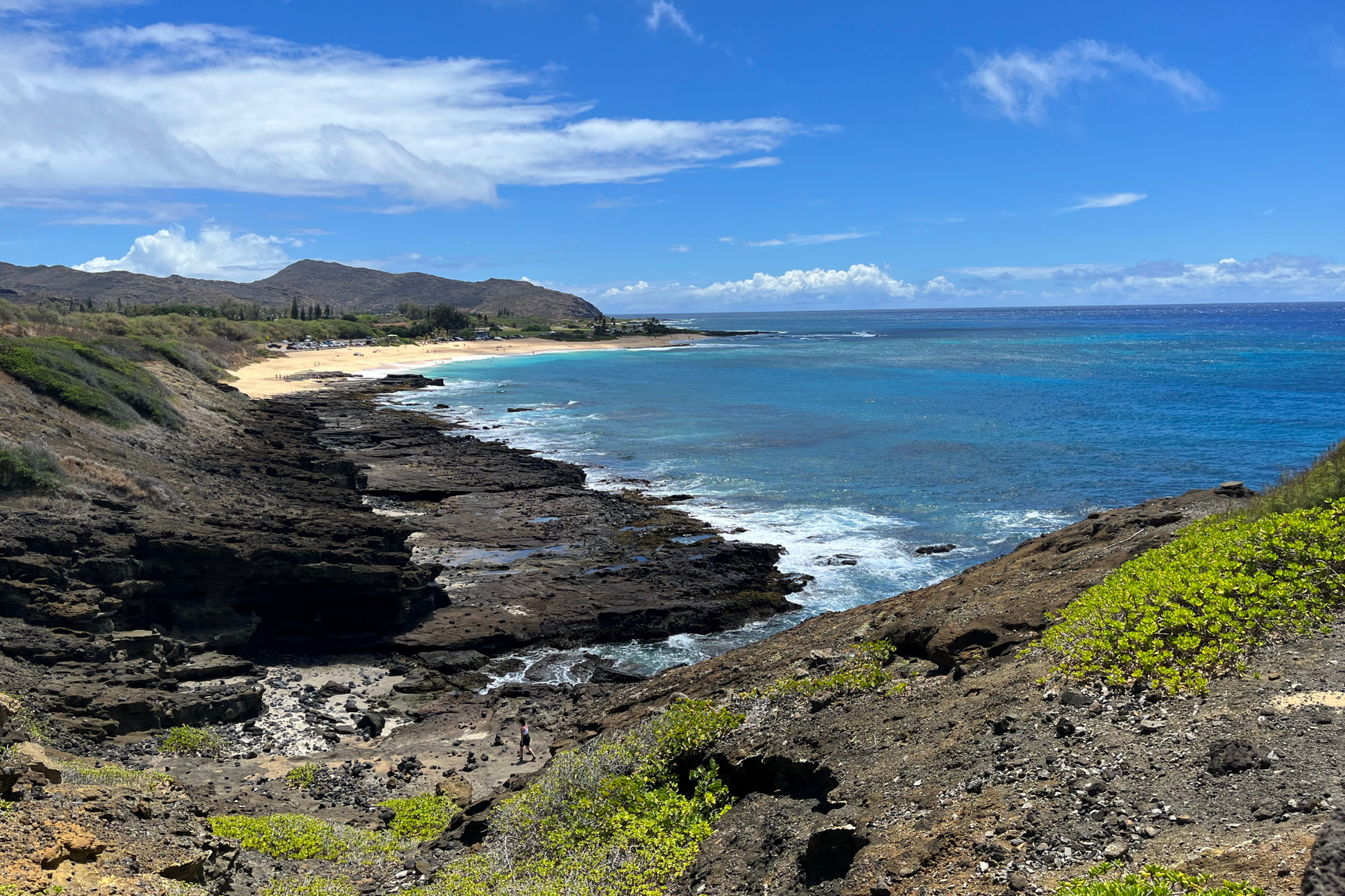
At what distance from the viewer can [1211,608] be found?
9008mm

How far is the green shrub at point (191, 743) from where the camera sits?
47.5ft

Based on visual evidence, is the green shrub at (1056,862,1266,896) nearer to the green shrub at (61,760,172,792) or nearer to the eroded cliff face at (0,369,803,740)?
the green shrub at (61,760,172,792)

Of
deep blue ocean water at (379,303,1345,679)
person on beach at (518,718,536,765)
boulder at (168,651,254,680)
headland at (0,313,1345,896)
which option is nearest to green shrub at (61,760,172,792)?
headland at (0,313,1345,896)

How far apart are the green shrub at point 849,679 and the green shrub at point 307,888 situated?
225 inches

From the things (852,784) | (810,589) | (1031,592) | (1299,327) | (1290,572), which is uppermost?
(1299,327)

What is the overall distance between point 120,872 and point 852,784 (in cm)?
749

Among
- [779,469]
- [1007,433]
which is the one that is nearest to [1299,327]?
[1007,433]

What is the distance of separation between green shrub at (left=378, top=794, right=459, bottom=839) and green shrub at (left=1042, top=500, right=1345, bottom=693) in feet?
28.6

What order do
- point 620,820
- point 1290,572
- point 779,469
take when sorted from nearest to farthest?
point 1290,572 → point 620,820 → point 779,469

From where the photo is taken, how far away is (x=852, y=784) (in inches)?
355

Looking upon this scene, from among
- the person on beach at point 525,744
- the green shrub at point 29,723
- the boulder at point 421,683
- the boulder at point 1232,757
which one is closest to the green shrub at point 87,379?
the boulder at point 421,683

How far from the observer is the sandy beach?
240 feet

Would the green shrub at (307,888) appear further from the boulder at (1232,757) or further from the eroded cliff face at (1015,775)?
the boulder at (1232,757)

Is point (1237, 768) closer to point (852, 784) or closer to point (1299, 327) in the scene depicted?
point (852, 784)
